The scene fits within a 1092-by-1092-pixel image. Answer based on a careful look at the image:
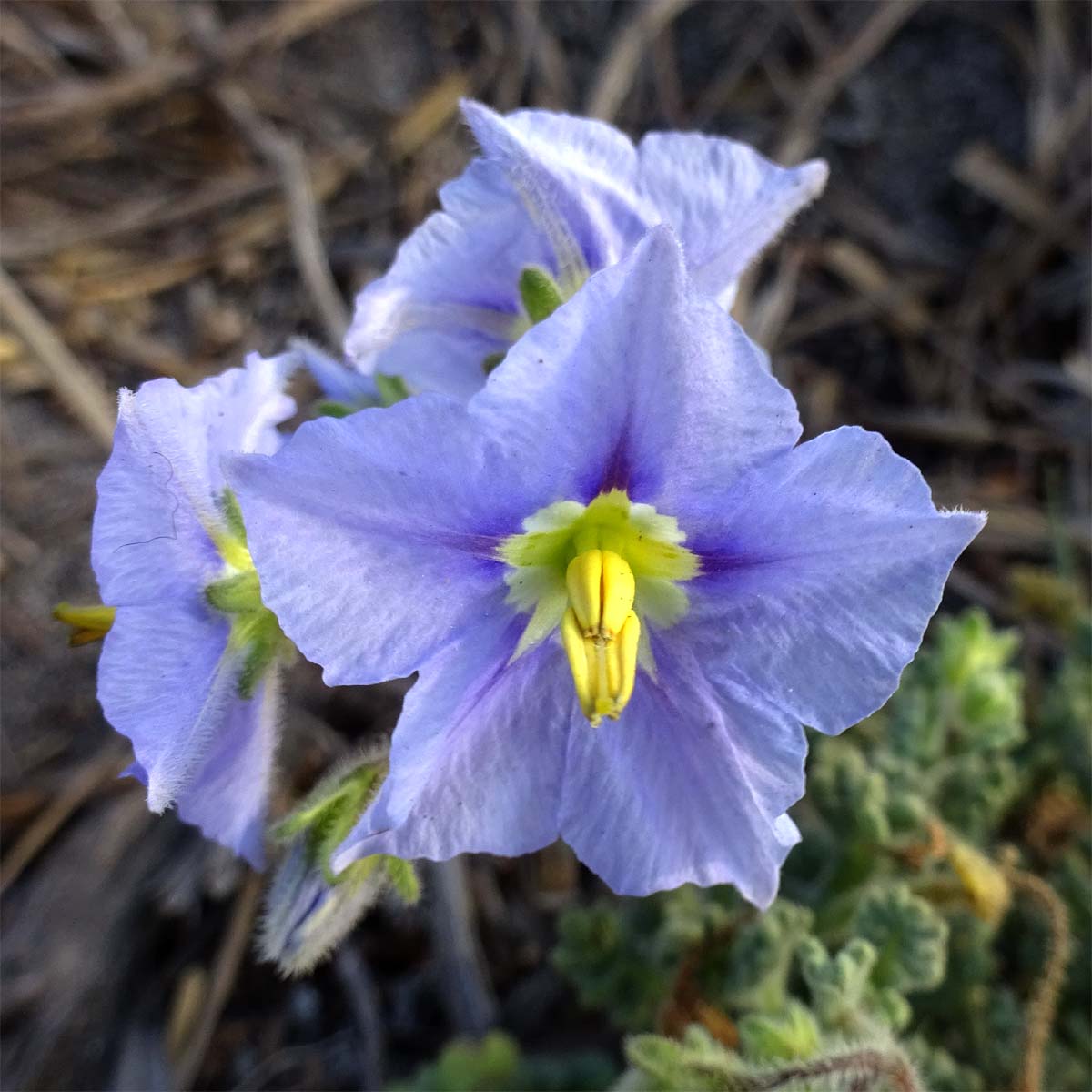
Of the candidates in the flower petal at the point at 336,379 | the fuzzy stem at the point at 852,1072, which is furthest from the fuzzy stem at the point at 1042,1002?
the flower petal at the point at 336,379

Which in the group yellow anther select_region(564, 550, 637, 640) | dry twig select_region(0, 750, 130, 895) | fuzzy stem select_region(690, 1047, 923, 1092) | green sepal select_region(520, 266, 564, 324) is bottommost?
fuzzy stem select_region(690, 1047, 923, 1092)

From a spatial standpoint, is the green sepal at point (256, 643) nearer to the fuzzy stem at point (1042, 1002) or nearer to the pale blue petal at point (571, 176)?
the pale blue petal at point (571, 176)

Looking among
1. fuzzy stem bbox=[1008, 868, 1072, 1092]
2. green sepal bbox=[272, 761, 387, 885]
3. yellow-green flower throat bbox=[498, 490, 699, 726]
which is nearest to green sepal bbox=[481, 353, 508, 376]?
yellow-green flower throat bbox=[498, 490, 699, 726]

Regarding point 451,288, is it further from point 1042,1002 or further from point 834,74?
point 834,74

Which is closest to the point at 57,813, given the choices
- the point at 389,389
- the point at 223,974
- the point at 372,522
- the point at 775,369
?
the point at 223,974

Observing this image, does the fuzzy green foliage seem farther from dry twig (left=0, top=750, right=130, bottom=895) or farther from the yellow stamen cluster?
dry twig (left=0, top=750, right=130, bottom=895)

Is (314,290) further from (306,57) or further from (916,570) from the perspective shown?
(916,570)
